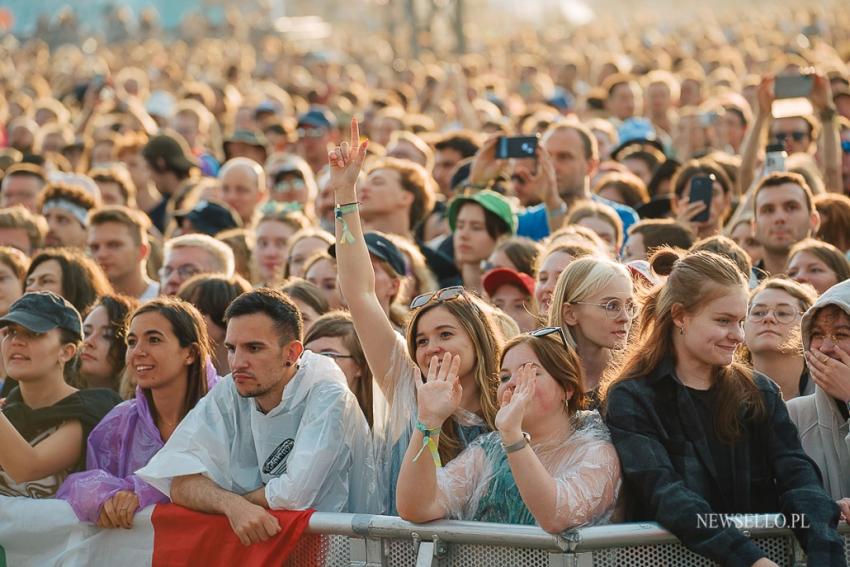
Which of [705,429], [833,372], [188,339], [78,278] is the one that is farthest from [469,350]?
[78,278]

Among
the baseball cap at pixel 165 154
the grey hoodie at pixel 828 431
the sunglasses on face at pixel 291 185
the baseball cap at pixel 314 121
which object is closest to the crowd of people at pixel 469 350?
the grey hoodie at pixel 828 431

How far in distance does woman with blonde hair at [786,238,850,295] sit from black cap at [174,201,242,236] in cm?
451

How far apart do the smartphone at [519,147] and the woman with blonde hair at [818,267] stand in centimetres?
243

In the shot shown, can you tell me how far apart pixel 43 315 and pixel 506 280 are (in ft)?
7.10

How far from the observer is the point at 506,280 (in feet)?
24.4

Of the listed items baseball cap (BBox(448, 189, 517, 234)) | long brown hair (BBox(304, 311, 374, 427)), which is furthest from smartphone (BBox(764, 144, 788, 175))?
long brown hair (BBox(304, 311, 374, 427))

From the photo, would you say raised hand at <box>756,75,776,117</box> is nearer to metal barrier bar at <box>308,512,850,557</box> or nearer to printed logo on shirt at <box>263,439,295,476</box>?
printed logo on shirt at <box>263,439,295,476</box>

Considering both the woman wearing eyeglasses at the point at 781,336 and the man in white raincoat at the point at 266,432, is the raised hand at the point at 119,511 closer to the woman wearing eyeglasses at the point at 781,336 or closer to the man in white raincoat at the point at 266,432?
the man in white raincoat at the point at 266,432

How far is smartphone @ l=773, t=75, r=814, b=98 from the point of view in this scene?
984 centimetres

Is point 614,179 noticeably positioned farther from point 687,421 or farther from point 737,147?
point 687,421

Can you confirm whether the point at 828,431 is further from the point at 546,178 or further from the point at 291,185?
the point at 291,185

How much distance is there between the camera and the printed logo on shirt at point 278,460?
563 centimetres

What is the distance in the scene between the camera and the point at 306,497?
5.41 m

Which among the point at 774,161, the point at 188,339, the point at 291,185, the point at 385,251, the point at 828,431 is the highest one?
the point at 291,185
